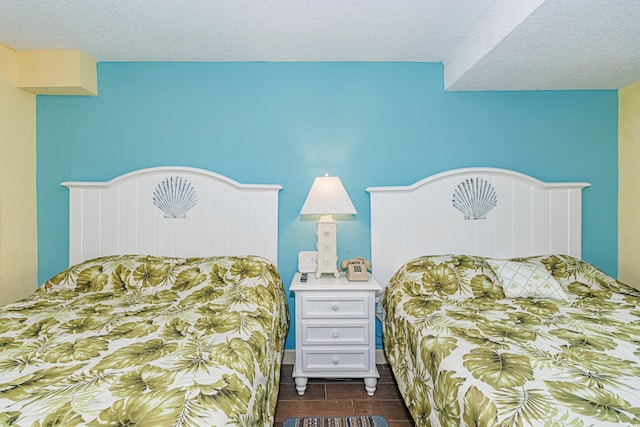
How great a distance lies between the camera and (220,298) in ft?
6.35

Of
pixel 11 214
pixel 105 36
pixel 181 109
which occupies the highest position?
pixel 105 36

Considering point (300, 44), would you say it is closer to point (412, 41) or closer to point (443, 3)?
point (412, 41)

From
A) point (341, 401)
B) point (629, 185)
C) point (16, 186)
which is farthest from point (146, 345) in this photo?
point (629, 185)

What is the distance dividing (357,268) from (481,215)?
0.96 meters

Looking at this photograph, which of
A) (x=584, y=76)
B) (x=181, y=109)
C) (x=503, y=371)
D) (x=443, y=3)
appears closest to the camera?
(x=503, y=371)

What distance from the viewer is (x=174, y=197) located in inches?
99.8

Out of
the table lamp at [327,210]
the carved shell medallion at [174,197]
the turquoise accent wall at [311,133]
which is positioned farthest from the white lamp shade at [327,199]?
the carved shell medallion at [174,197]

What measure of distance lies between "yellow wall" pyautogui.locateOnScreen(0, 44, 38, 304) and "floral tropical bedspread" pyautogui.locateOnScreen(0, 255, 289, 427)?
491 mm

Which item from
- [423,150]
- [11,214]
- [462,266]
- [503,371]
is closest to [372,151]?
[423,150]

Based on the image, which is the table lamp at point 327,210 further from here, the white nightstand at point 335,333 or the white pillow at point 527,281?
the white pillow at point 527,281

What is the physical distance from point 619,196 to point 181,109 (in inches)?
125

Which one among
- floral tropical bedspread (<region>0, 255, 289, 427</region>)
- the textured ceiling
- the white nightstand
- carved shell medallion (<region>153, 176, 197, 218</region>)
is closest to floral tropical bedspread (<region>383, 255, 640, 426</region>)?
the white nightstand

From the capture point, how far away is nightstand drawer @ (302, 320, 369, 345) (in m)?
2.18

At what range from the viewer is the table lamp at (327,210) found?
7.66 feet
